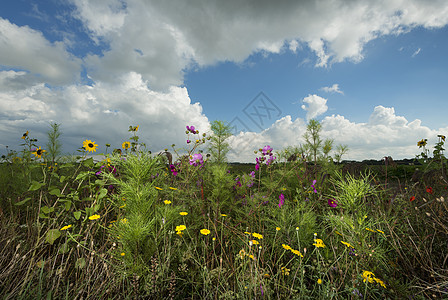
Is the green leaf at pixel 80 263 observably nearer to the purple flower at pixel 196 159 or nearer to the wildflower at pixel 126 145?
the purple flower at pixel 196 159

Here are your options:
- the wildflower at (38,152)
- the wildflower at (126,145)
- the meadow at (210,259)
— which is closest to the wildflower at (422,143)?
the meadow at (210,259)

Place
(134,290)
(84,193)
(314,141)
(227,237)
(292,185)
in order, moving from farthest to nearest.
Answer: (314,141) < (292,185) < (84,193) < (227,237) < (134,290)

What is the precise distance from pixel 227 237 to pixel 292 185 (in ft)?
8.32

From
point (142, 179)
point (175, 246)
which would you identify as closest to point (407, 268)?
point (175, 246)

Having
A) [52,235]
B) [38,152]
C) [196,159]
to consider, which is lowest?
[52,235]

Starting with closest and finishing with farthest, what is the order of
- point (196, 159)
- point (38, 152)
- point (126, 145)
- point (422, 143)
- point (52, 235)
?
point (52, 235)
point (196, 159)
point (126, 145)
point (38, 152)
point (422, 143)

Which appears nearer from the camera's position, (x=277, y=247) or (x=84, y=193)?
(x=277, y=247)

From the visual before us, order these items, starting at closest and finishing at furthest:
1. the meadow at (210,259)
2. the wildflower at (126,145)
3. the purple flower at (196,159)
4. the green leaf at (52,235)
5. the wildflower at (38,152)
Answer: the meadow at (210,259) < the green leaf at (52,235) < the purple flower at (196,159) < the wildflower at (126,145) < the wildflower at (38,152)

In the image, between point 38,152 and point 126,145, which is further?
point 38,152

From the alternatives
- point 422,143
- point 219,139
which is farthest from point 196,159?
point 422,143

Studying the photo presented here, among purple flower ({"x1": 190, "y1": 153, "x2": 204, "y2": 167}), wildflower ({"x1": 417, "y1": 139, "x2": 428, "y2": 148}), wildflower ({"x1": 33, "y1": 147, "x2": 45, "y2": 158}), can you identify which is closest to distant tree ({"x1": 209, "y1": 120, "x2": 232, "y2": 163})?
purple flower ({"x1": 190, "y1": 153, "x2": 204, "y2": 167})

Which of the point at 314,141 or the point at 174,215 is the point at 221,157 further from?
the point at 314,141

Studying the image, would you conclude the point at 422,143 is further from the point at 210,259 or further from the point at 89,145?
the point at 89,145

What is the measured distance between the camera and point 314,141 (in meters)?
7.79
